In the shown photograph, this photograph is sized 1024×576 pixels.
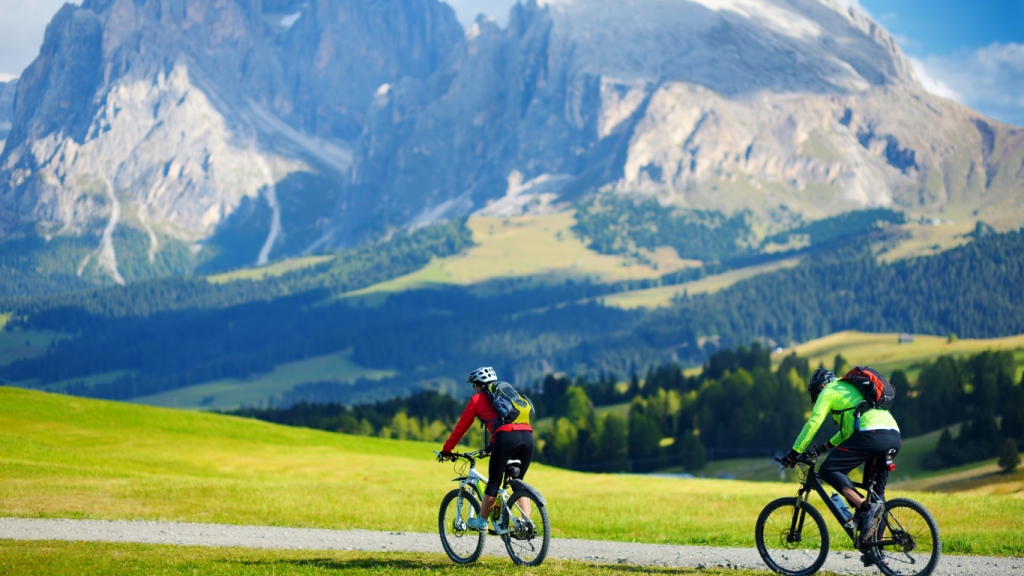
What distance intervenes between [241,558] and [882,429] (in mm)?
17995

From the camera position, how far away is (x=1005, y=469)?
114 metres

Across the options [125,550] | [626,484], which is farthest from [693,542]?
[626,484]

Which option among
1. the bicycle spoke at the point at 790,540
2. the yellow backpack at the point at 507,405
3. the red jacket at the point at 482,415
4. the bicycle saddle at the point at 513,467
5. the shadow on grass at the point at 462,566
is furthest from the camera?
the bicycle saddle at the point at 513,467

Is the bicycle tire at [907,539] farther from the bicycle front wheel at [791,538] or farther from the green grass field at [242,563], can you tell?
the green grass field at [242,563]

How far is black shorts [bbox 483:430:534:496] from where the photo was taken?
23.1 m

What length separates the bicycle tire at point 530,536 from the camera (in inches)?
911

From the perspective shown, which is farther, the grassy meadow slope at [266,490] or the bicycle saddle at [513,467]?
the grassy meadow slope at [266,490]

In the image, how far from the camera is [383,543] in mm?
29688

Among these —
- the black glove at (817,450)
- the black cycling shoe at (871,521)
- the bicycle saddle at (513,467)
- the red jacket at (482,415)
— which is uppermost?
the red jacket at (482,415)

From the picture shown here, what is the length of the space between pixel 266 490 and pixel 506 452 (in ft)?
89.3

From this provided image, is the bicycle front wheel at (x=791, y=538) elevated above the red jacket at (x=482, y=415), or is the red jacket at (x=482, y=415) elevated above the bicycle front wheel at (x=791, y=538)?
the red jacket at (x=482, y=415)

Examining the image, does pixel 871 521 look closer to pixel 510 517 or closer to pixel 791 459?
pixel 791 459

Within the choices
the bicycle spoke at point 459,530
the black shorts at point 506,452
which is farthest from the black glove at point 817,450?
the bicycle spoke at point 459,530

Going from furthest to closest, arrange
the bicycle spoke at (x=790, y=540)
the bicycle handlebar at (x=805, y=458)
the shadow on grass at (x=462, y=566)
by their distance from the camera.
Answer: the shadow on grass at (x=462, y=566)
the bicycle spoke at (x=790, y=540)
the bicycle handlebar at (x=805, y=458)
